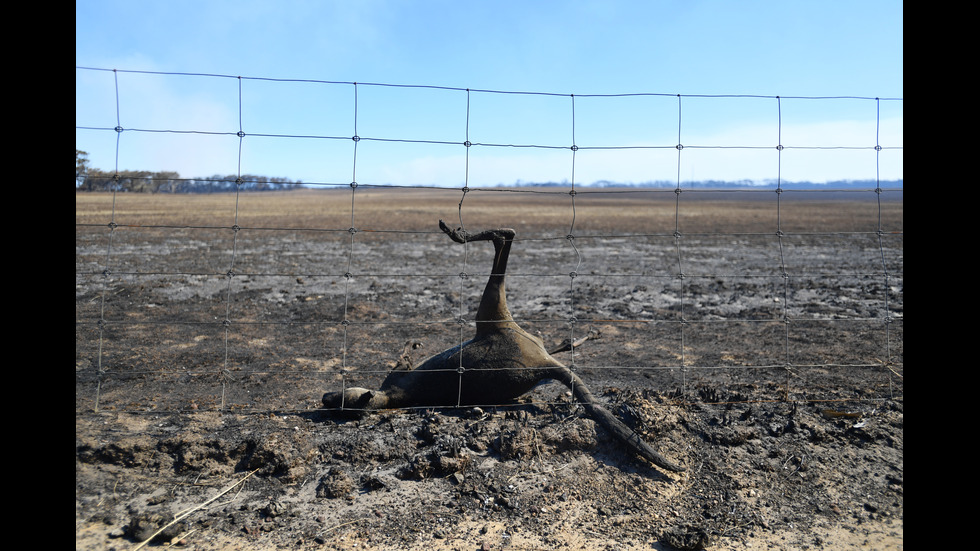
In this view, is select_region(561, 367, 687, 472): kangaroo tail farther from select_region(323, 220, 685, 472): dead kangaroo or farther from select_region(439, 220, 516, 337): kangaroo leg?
select_region(439, 220, 516, 337): kangaroo leg

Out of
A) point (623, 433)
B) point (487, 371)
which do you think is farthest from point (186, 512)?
point (623, 433)

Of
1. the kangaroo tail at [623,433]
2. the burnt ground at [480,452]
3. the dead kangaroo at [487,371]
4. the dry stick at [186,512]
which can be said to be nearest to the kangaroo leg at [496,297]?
the dead kangaroo at [487,371]

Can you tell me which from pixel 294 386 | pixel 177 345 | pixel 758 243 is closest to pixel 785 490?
pixel 294 386

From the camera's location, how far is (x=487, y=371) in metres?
4.85

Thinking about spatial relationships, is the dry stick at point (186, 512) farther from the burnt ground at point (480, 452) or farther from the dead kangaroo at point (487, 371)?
the dead kangaroo at point (487, 371)

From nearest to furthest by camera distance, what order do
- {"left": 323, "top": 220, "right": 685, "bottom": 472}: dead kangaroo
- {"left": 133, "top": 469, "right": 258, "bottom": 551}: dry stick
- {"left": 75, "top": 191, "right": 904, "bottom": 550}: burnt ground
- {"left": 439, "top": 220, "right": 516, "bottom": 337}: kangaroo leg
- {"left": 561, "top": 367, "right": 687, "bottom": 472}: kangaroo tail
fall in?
{"left": 133, "top": 469, "right": 258, "bottom": 551}: dry stick, {"left": 75, "top": 191, "right": 904, "bottom": 550}: burnt ground, {"left": 561, "top": 367, "right": 687, "bottom": 472}: kangaroo tail, {"left": 323, "top": 220, "right": 685, "bottom": 472}: dead kangaroo, {"left": 439, "top": 220, "right": 516, "bottom": 337}: kangaroo leg

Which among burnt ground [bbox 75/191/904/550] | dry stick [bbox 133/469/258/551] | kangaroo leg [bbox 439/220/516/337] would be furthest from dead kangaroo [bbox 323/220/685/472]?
dry stick [bbox 133/469/258/551]

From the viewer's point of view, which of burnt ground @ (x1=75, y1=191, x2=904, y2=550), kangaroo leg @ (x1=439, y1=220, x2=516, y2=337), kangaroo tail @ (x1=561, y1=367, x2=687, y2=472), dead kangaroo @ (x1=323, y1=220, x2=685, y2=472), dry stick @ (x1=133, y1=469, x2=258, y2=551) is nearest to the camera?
dry stick @ (x1=133, y1=469, x2=258, y2=551)

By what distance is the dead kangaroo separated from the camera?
15.9 ft

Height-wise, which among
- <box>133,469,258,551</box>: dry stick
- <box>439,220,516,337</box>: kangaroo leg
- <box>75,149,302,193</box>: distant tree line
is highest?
<box>75,149,302,193</box>: distant tree line

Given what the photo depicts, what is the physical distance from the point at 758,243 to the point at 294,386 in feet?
61.4

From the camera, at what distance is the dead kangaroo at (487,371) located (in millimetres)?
4844

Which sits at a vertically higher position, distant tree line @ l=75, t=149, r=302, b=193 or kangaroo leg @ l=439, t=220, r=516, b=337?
distant tree line @ l=75, t=149, r=302, b=193

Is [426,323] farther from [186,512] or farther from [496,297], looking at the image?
[186,512]
